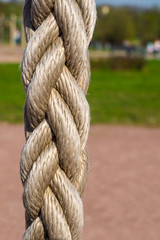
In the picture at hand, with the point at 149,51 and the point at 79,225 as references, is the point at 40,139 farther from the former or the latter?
the point at 149,51

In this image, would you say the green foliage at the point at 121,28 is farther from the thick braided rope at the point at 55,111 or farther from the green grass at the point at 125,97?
the thick braided rope at the point at 55,111

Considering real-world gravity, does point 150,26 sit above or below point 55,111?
below

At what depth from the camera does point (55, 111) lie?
1.57 ft

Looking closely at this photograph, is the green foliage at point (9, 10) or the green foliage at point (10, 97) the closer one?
the green foliage at point (10, 97)

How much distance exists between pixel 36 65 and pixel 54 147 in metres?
0.10

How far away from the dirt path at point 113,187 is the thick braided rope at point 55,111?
392 cm

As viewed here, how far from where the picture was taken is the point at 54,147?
49 cm

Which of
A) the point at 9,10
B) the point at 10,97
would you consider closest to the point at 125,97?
the point at 10,97

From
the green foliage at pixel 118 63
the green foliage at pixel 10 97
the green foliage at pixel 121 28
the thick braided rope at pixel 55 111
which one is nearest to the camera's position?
the thick braided rope at pixel 55 111

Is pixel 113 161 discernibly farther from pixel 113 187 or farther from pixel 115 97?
pixel 115 97

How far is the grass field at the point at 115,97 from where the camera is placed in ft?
32.4

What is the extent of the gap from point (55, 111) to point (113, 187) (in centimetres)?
531

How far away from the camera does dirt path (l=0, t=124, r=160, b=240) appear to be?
4477 millimetres

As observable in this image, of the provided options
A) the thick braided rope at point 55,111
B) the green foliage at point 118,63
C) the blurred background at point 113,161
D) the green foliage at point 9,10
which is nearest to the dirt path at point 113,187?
the blurred background at point 113,161
